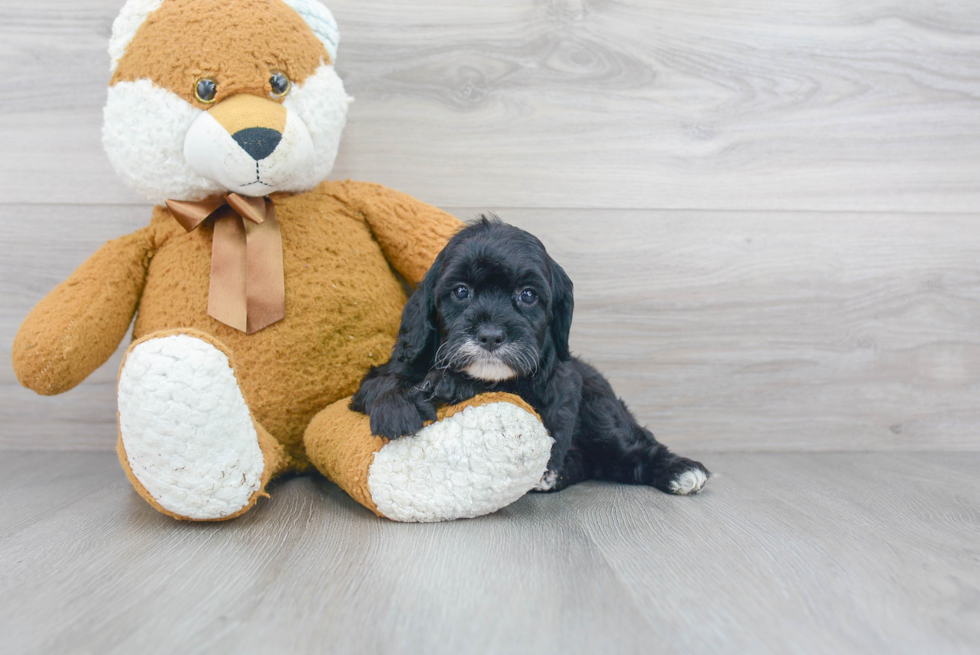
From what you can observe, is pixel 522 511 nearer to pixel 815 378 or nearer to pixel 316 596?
pixel 316 596

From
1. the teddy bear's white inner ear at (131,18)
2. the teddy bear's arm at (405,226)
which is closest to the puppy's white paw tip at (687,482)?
the teddy bear's arm at (405,226)

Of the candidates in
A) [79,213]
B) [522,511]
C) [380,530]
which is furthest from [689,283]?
[79,213]

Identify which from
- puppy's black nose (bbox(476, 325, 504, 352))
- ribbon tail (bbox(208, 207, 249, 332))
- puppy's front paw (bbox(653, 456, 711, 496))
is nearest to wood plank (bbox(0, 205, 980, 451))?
puppy's front paw (bbox(653, 456, 711, 496))

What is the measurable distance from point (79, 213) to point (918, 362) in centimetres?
222

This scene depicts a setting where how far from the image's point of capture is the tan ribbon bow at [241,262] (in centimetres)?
130

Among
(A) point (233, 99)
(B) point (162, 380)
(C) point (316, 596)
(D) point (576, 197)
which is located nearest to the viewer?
(C) point (316, 596)

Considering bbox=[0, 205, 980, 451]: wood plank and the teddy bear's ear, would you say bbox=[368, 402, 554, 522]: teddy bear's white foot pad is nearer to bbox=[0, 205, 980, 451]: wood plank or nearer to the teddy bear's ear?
bbox=[0, 205, 980, 451]: wood plank

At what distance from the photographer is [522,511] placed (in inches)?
49.9

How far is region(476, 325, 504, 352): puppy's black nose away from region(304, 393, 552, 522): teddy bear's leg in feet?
0.31

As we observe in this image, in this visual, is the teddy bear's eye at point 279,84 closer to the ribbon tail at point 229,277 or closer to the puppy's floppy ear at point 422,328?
the ribbon tail at point 229,277

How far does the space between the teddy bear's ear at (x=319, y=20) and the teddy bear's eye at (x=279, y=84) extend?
0.53ft

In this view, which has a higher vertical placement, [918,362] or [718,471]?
[918,362]

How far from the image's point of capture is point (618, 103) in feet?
5.74

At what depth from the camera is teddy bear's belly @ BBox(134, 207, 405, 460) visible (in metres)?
1.32
